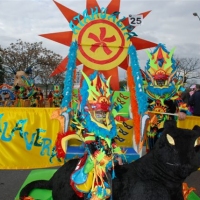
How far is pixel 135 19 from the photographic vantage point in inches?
158

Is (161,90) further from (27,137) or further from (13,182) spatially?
(13,182)

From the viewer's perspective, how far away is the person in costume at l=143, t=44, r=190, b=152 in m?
4.22

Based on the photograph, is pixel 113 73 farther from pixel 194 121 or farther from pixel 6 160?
pixel 6 160

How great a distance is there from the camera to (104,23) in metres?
3.90

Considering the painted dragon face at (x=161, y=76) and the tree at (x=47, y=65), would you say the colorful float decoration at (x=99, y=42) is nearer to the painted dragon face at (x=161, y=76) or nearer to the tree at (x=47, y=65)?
the painted dragon face at (x=161, y=76)

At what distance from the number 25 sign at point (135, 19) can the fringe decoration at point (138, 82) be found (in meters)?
0.36

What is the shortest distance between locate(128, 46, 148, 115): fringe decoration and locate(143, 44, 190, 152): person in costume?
351mm

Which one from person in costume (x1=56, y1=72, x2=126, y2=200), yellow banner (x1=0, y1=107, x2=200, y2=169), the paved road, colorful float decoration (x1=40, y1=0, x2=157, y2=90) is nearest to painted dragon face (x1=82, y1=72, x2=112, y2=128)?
person in costume (x1=56, y1=72, x2=126, y2=200)

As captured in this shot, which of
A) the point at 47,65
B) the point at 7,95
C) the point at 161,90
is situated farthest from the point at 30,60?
the point at 161,90

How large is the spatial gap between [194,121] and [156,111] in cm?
114

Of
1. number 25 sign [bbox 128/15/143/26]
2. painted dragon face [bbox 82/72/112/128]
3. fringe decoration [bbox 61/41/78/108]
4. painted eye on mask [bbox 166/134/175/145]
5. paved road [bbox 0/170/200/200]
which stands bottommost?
paved road [bbox 0/170/200/200]

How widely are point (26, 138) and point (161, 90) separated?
2.47m

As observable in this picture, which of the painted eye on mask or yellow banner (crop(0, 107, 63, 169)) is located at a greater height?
the painted eye on mask

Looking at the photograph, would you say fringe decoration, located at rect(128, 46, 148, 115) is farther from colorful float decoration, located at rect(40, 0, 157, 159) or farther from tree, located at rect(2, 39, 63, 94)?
tree, located at rect(2, 39, 63, 94)
